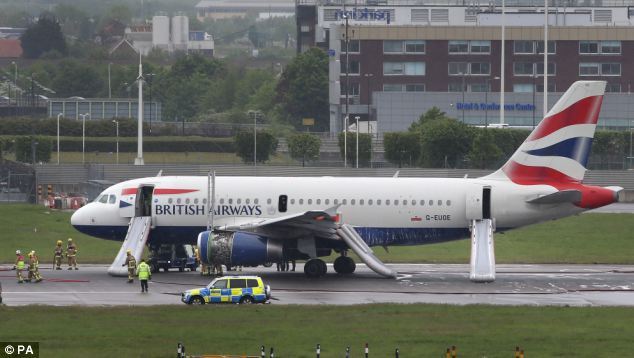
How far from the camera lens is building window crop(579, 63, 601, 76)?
525 ft

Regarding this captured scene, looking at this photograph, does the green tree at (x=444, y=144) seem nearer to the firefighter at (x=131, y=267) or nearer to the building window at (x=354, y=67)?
the building window at (x=354, y=67)

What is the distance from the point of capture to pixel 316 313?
4856 cm

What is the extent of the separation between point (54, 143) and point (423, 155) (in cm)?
4201

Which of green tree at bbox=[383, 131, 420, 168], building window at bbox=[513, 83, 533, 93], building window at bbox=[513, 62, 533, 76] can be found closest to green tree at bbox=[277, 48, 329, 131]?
building window at bbox=[513, 83, 533, 93]

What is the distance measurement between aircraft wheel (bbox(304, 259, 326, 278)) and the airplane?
0.04m

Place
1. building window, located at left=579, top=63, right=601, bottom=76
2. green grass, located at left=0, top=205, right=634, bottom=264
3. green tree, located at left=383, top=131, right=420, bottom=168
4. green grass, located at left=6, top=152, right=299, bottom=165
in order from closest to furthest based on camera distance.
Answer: green grass, located at left=0, top=205, right=634, bottom=264
green tree, located at left=383, top=131, right=420, bottom=168
green grass, located at left=6, top=152, right=299, bottom=165
building window, located at left=579, top=63, right=601, bottom=76

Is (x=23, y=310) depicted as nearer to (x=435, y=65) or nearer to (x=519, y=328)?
(x=519, y=328)

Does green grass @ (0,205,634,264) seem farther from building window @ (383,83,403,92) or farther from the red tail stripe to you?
building window @ (383,83,403,92)

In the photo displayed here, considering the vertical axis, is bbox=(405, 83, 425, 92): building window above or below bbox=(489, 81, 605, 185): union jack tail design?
above

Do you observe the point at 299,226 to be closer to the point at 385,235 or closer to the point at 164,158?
the point at 385,235

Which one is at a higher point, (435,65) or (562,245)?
(435,65)

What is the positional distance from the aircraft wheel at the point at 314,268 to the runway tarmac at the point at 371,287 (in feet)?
1.08

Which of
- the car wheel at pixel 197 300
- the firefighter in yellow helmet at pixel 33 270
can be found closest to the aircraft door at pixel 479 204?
the car wheel at pixel 197 300

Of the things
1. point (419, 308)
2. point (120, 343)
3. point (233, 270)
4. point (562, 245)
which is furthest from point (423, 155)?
point (120, 343)
